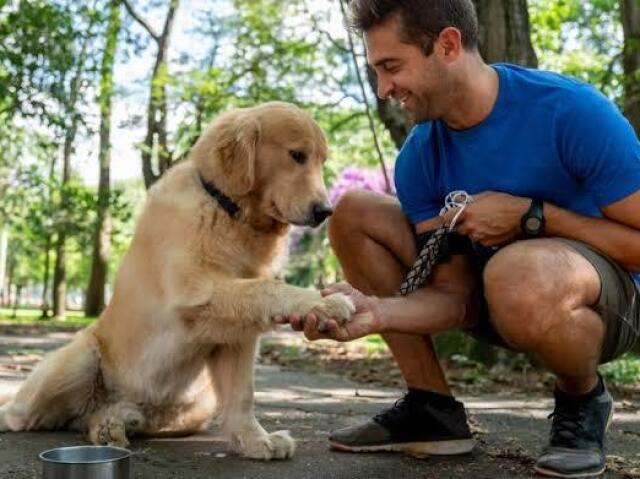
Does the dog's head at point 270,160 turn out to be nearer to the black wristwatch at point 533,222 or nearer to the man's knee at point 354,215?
the man's knee at point 354,215

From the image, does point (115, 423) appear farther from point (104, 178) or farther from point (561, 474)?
point (104, 178)

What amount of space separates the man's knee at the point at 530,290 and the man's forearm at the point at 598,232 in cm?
15

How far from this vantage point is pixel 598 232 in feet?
9.63

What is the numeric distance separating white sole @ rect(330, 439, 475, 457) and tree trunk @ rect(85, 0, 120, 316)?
10.7m

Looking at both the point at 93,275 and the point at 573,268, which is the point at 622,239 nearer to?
the point at 573,268

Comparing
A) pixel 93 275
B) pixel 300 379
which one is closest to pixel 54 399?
pixel 300 379

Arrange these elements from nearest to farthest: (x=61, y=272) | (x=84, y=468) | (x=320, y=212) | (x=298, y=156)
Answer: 1. (x=84, y=468)
2. (x=320, y=212)
3. (x=298, y=156)
4. (x=61, y=272)

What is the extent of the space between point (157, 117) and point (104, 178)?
259 inches

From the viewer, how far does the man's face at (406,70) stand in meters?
3.01

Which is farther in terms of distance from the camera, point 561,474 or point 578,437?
point 578,437

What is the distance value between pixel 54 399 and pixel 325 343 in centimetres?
684

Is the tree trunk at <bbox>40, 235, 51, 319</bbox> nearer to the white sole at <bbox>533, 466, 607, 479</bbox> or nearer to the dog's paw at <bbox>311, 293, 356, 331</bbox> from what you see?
the dog's paw at <bbox>311, 293, 356, 331</bbox>

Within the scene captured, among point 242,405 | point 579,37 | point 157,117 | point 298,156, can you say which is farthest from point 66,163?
point 242,405

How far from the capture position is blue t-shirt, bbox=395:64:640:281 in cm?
285
